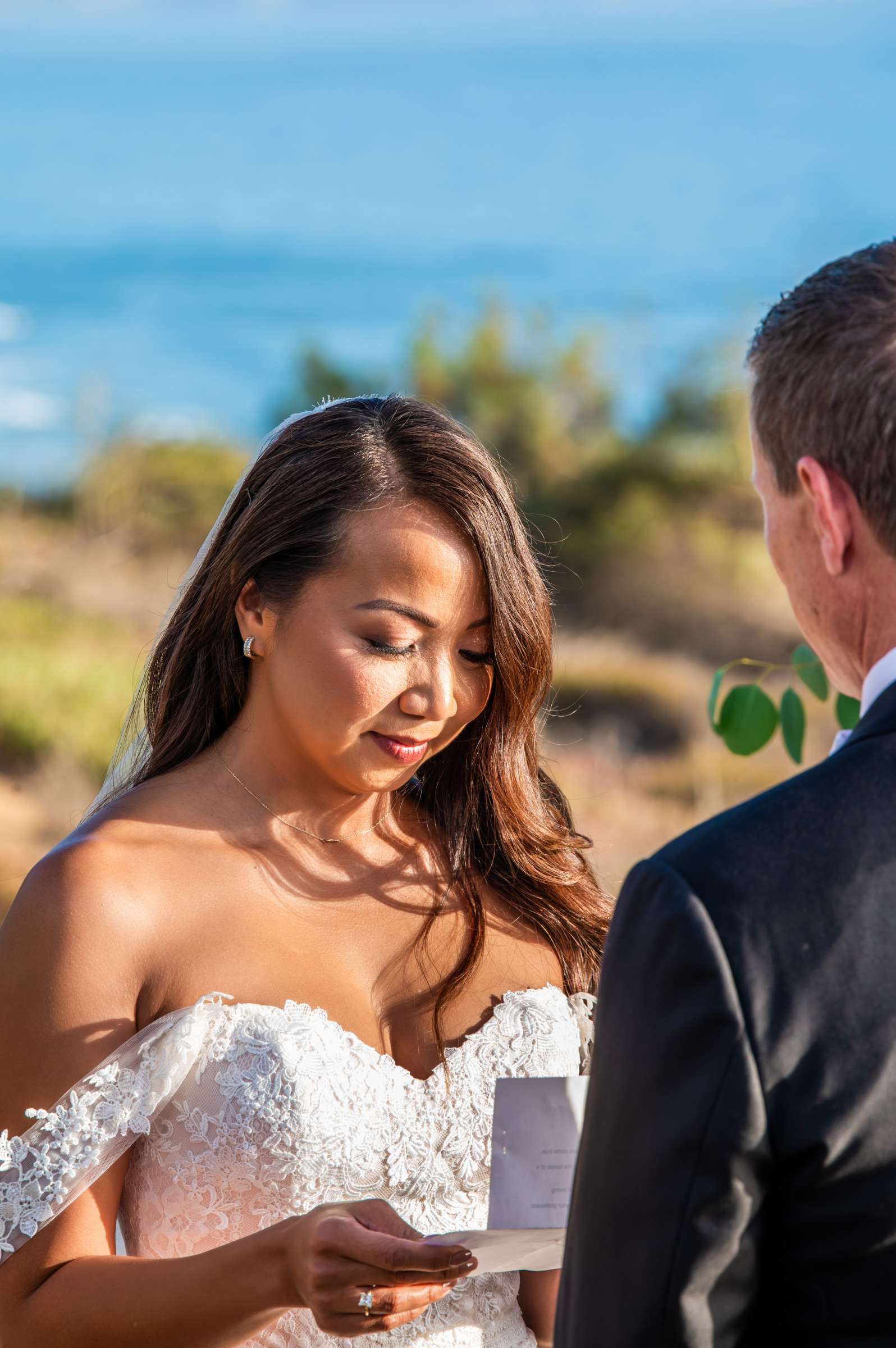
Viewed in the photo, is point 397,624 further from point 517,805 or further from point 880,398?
point 880,398

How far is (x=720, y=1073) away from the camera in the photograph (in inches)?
53.7

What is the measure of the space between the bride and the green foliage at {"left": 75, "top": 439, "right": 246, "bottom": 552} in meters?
17.1

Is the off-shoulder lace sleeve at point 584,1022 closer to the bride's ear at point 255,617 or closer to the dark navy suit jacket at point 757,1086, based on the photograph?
the bride's ear at point 255,617

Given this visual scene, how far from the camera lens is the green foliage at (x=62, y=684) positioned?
12797 millimetres

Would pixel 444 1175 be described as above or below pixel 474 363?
below

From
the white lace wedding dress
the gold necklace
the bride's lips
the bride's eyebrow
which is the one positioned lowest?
the white lace wedding dress

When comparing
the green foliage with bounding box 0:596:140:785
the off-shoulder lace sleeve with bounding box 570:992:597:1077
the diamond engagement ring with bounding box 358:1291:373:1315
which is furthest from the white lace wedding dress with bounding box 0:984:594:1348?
the green foliage with bounding box 0:596:140:785

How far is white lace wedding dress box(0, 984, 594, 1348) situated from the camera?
2357 millimetres

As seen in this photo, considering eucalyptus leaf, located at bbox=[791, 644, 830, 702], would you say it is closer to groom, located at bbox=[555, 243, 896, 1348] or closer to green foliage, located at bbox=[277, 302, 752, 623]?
groom, located at bbox=[555, 243, 896, 1348]

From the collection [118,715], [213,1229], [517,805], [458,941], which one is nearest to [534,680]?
[517,805]

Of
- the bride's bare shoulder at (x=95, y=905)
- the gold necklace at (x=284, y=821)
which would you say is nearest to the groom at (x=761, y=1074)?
the bride's bare shoulder at (x=95, y=905)

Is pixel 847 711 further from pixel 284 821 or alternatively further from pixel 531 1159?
pixel 531 1159

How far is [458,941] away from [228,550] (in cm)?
96

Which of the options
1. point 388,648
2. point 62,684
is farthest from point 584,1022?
point 62,684
